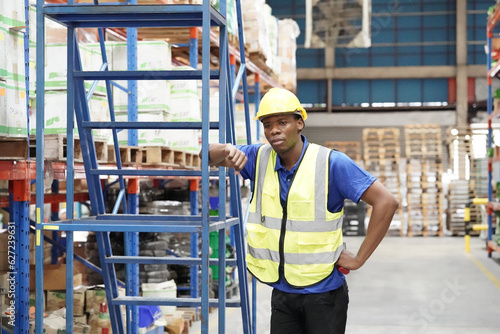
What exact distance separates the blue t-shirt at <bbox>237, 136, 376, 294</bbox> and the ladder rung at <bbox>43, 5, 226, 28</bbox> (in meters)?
0.86

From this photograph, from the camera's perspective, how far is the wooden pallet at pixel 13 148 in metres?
3.82

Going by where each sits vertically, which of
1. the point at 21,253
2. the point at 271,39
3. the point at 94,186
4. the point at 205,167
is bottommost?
the point at 21,253

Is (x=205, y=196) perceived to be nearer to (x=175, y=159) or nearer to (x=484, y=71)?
(x=175, y=159)

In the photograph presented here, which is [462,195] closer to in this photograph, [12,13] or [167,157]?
[167,157]

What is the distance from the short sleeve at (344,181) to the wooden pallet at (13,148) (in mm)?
1797

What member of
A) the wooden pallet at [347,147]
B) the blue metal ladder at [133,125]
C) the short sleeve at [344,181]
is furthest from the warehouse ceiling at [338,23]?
the short sleeve at [344,181]

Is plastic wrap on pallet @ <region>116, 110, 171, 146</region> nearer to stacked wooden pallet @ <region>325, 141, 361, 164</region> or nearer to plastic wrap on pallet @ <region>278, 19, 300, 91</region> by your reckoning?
plastic wrap on pallet @ <region>278, 19, 300, 91</region>

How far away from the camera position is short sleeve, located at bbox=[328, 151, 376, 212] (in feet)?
10.7

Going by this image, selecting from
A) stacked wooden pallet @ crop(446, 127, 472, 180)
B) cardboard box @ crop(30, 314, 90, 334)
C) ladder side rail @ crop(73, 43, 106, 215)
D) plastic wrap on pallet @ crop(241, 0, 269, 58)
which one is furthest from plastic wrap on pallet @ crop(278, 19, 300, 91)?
ladder side rail @ crop(73, 43, 106, 215)

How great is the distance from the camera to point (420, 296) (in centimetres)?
939

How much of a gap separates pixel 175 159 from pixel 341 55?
60.8 ft

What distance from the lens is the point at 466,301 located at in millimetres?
9023

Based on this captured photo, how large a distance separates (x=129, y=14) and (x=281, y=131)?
950 millimetres

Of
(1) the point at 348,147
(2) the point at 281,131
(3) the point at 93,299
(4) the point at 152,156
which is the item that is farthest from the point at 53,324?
(1) the point at 348,147
